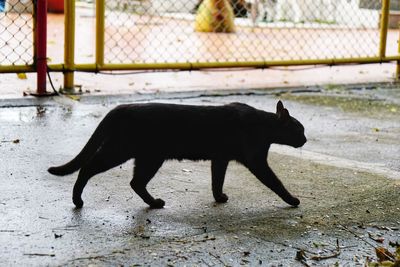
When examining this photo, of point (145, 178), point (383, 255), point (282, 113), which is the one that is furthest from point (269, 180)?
point (383, 255)

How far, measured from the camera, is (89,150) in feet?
11.4

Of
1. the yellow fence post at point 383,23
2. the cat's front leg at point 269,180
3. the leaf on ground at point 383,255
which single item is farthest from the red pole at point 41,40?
the yellow fence post at point 383,23

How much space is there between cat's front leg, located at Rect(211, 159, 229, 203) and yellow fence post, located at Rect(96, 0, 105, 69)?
2.93 m

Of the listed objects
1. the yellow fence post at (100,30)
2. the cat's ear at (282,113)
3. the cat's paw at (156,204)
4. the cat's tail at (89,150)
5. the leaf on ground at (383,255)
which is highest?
the yellow fence post at (100,30)

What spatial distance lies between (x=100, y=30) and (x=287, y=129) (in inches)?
115

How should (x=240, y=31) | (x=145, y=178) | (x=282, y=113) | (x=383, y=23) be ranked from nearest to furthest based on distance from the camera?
(x=145, y=178) < (x=282, y=113) < (x=383, y=23) < (x=240, y=31)

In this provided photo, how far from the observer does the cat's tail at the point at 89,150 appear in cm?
342

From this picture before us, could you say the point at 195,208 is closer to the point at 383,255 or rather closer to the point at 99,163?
the point at 99,163

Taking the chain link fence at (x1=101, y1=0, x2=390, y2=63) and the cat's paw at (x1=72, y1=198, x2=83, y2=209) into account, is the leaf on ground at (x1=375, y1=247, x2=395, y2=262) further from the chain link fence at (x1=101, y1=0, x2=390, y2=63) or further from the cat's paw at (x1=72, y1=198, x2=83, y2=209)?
the chain link fence at (x1=101, y1=0, x2=390, y2=63)

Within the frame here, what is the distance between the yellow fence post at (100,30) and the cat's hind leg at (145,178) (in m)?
3.00

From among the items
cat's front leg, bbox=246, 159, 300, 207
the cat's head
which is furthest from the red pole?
cat's front leg, bbox=246, 159, 300, 207

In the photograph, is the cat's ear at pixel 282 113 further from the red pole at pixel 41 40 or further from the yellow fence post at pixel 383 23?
the yellow fence post at pixel 383 23

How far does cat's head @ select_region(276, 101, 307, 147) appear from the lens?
147 inches

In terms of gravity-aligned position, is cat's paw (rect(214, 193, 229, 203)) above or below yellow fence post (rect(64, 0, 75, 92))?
below
